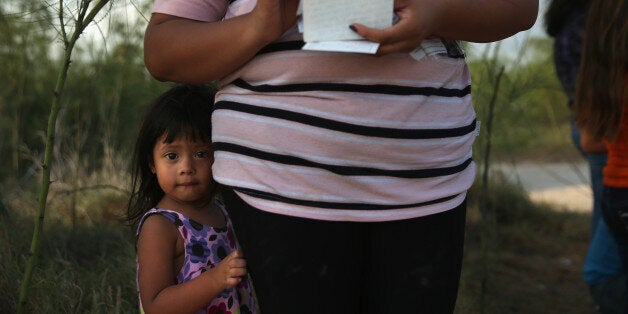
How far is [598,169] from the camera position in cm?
314

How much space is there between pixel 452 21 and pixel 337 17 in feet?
0.70

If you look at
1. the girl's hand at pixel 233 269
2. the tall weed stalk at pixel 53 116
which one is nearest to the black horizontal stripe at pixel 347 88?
the girl's hand at pixel 233 269

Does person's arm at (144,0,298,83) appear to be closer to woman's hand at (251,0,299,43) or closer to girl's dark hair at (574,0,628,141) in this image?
woman's hand at (251,0,299,43)

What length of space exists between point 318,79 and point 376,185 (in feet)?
0.63

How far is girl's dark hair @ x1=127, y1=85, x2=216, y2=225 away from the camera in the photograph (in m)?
1.83

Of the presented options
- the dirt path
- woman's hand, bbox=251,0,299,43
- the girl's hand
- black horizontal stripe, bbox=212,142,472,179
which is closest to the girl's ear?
the girl's hand

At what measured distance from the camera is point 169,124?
6.05 ft

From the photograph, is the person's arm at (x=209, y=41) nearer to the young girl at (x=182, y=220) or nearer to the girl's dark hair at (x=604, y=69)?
the young girl at (x=182, y=220)

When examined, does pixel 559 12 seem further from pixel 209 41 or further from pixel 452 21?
pixel 209 41

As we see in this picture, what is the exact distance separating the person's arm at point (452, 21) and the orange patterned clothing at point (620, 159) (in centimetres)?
113

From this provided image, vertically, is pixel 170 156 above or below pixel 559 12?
above

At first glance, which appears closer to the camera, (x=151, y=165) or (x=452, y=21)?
(x=452, y=21)

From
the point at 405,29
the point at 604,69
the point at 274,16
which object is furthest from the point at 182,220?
the point at 604,69

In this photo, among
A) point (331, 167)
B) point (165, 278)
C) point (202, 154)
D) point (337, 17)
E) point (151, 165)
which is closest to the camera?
point (337, 17)
